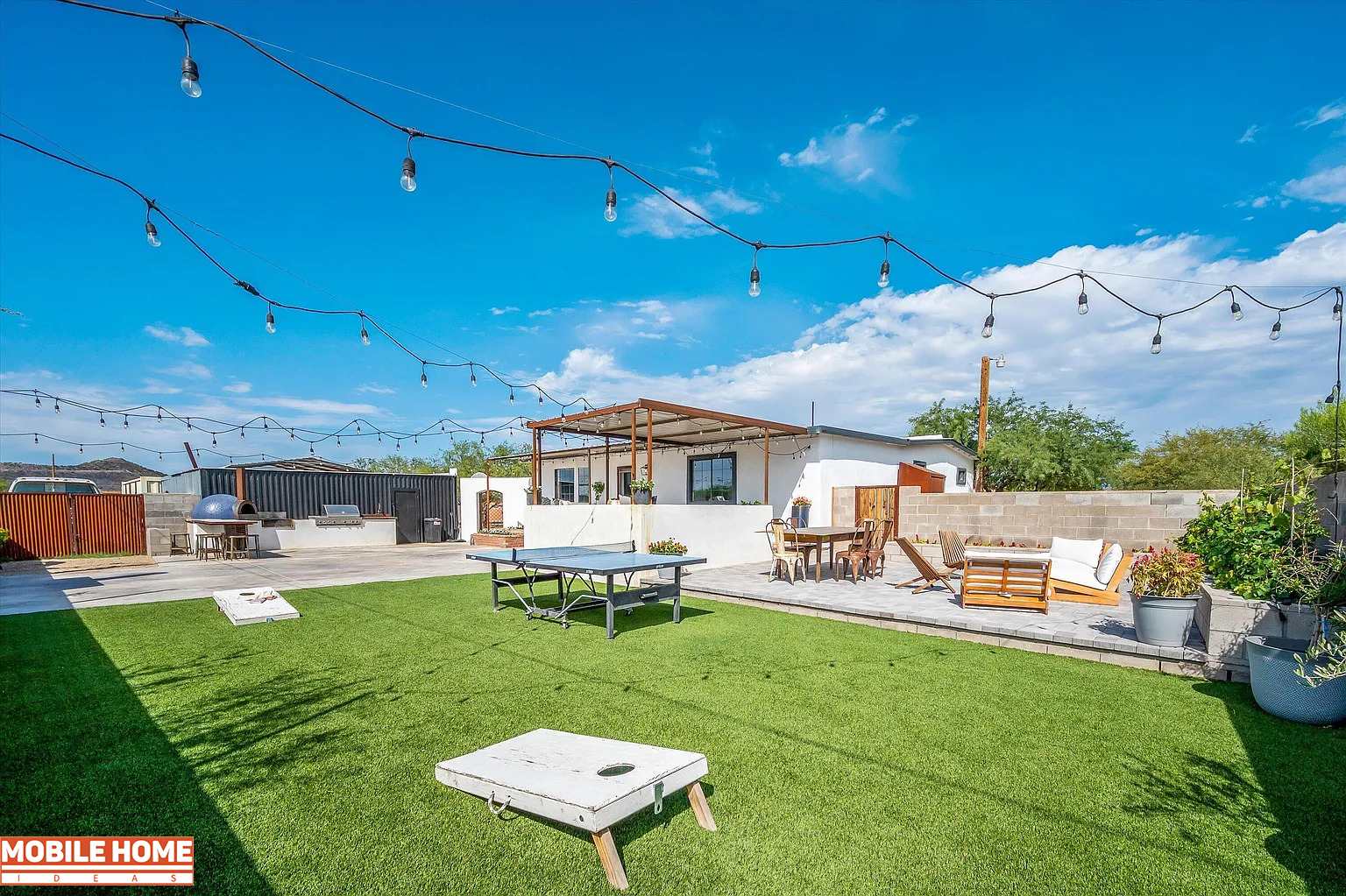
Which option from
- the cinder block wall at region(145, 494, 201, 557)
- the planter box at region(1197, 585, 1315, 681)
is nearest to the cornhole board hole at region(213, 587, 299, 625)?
the planter box at region(1197, 585, 1315, 681)

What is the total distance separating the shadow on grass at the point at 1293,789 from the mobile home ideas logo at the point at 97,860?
14.5ft

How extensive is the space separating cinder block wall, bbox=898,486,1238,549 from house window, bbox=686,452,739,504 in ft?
13.8

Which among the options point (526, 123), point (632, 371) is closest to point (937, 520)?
point (526, 123)

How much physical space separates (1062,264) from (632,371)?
1538cm

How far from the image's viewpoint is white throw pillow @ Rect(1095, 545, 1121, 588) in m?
8.04

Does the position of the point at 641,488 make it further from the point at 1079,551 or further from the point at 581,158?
the point at 1079,551

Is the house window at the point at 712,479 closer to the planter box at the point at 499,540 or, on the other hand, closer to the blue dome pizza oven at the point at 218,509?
the planter box at the point at 499,540

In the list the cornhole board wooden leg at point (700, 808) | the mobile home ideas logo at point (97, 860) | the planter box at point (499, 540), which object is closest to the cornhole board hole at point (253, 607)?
the mobile home ideas logo at point (97, 860)

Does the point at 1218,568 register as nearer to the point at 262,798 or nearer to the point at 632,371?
the point at 262,798

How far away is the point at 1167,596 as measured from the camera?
5.16m

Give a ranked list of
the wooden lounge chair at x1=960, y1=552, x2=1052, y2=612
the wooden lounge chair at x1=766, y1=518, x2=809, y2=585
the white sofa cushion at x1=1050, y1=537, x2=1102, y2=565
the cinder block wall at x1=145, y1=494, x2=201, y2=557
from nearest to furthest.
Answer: the wooden lounge chair at x1=960, y1=552, x2=1052, y2=612 → the white sofa cushion at x1=1050, y1=537, x2=1102, y2=565 → the wooden lounge chair at x1=766, y1=518, x2=809, y2=585 → the cinder block wall at x1=145, y1=494, x2=201, y2=557

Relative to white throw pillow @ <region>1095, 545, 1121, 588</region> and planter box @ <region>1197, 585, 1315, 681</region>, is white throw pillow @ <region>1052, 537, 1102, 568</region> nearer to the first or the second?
white throw pillow @ <region>1095, 545, 1121, 588</region>

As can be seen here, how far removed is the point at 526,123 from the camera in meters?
5.77

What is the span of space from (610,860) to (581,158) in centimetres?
518
